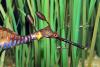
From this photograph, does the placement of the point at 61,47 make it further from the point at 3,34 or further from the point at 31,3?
the point at 3,34

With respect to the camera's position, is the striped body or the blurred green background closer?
the striped body

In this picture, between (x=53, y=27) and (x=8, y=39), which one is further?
(x=53, y=27)

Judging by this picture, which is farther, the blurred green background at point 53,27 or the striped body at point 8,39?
the blurred green background at point 53,27

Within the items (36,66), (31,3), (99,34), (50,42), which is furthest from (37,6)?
(99,34)

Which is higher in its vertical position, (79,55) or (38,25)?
(38,25)

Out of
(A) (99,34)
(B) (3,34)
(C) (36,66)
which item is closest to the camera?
(B) (3,34)

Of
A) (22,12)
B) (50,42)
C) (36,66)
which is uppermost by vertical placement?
(22,12)

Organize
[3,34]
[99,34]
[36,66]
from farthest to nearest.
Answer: [99,34] < [36,66] < [3,34]

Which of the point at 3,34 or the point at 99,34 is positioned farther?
the point at 99,34
